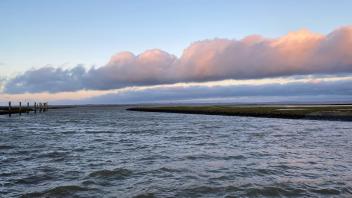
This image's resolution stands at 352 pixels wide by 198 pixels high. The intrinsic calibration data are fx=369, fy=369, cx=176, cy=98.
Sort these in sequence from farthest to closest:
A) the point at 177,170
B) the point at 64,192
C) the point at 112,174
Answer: the point at 177,170
the point at 112,174
the point at 64,192

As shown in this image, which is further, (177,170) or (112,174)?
(177,170)

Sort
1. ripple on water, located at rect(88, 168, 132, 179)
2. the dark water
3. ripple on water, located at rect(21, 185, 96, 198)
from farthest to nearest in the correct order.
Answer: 1. ripple on water, located at rect(88, 168, 132, 179)
2. the dark water
3. ripple on water, located at rect(21, 185, 96, 198)

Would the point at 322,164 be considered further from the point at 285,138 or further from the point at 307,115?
the point at 307,115

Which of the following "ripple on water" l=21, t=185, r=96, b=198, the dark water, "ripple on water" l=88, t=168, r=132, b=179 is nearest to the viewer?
"ripple on water" l=21, t=185, r=96, b=198

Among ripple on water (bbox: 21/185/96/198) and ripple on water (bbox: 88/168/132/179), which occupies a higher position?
ripple on water (bbox: 88/168/132/179)

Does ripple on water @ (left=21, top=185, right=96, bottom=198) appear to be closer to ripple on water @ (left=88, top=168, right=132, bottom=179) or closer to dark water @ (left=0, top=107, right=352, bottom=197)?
dark water @ (left=0, top=107, right=352, bottom=197)

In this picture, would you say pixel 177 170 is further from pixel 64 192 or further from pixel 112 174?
pixel 64 192

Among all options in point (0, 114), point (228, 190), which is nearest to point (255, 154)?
point (228, 190)

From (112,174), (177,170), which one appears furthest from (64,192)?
(177,170)

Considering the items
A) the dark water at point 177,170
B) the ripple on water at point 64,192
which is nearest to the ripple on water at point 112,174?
the dark water at point 177,170

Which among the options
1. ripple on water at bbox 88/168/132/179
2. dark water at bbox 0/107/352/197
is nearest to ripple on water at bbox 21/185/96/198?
dark water at bbox 0/107/352/197

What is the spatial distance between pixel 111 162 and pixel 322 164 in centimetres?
1256

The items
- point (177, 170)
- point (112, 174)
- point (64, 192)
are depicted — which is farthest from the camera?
point (177, 170)

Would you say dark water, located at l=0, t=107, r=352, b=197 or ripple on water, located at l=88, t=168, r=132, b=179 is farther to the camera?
ripple on water, located at l=88, t=168, r=132, b=179
